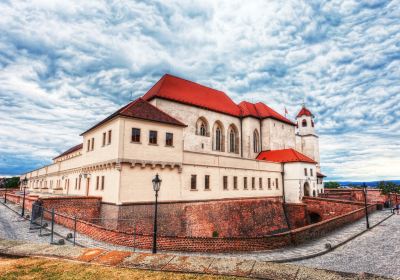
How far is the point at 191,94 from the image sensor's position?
35438mm

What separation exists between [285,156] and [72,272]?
36115mm

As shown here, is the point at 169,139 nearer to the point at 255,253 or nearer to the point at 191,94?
the point at 255,253

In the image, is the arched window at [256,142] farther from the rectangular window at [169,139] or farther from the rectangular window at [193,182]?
the rectangular window at [169,139]

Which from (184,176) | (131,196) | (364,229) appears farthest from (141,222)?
(364,229)

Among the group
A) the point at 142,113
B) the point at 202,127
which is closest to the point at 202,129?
the point at 202,127

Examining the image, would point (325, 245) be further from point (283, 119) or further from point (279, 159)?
point (283, 119)

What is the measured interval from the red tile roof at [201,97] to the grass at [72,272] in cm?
2486

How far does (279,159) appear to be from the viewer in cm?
3847

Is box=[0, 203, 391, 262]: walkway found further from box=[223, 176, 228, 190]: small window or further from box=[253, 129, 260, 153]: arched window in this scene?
box=[253, 129, 260, 153]: arched window

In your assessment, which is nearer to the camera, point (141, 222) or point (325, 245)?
point (325, 245)

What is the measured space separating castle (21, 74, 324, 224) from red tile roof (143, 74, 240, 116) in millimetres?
173

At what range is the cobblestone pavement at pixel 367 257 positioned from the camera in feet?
33.5

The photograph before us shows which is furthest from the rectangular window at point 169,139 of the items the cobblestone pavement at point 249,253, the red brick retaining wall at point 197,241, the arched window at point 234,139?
the arched window at point 234,139

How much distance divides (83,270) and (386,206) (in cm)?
3813
